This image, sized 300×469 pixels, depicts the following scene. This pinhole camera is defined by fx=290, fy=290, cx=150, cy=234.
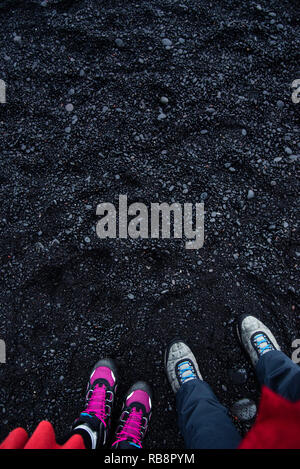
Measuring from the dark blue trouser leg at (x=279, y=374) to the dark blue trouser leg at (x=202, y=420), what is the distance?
31 cm

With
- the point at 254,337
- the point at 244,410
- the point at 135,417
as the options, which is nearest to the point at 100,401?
the point at 135,417

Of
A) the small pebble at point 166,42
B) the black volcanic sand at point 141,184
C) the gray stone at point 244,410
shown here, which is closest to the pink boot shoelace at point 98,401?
the black volcanic sand at point 141,184

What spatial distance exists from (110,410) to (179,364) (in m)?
0.55

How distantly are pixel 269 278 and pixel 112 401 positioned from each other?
4.22ft

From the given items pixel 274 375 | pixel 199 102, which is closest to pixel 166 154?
pixel 199 102

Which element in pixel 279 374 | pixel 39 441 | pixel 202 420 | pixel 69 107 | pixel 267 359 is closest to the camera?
pixel 39 441

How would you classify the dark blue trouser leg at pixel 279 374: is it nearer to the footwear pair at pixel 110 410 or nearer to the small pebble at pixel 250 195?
the footwear pair at pixel 110 410

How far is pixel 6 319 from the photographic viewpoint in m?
1.89

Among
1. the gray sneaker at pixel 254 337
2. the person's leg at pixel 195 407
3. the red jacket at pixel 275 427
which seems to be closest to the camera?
the red jacket at pixel 275 427

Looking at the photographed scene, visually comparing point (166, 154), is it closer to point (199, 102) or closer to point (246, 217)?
point (199, 102)

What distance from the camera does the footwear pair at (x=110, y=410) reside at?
1.70m

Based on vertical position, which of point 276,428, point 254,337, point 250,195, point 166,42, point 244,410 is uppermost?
point 166,42

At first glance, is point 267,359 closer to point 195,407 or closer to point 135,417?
point 195,407

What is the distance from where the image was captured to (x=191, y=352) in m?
1.83
